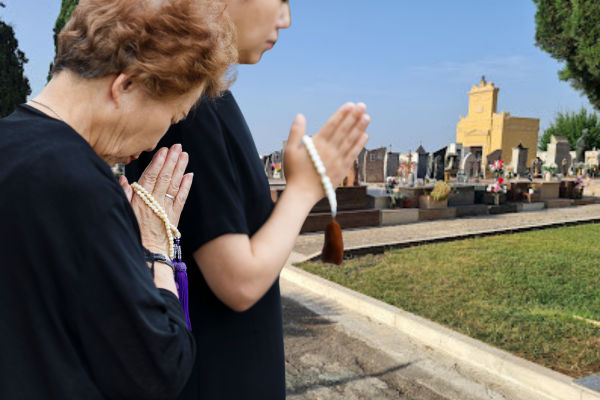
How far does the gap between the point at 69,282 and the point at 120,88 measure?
1.18 ft

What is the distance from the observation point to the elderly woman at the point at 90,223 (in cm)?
77

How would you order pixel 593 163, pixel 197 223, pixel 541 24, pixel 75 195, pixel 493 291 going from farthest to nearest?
pixel 593 163 < pixel 541 24 < pixel 493 291 < pixel 197 223 < pixel 75 195

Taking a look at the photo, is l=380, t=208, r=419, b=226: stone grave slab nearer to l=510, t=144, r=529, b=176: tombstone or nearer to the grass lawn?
the grass lawn

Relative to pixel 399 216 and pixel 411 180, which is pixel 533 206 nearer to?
pixel 411 180

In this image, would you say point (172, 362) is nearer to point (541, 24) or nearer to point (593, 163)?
point (541, 24)

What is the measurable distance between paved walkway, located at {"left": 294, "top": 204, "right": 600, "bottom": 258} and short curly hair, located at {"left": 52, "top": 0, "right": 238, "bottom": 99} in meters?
6.67

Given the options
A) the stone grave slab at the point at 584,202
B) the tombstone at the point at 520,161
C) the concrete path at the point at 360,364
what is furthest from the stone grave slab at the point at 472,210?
the tombstone at the point at 520,161

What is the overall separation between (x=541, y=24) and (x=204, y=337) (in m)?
22.9

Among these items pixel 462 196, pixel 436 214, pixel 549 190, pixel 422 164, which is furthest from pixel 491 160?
pixel 436 214

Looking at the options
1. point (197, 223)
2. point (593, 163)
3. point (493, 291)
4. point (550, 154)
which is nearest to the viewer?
point (197, 223)

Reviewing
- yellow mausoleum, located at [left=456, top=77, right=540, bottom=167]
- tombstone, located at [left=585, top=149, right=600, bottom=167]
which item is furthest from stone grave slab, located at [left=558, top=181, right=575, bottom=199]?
yellow mausoleum, located at [left=456, top=77, right=540, bottom=167]

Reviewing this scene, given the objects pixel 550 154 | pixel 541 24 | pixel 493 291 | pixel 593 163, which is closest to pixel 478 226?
pixel 493 291

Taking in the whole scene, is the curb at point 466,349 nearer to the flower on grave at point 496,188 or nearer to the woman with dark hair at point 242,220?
the woman with dark hair at point 242,220

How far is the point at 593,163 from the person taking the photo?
92.9 feet
